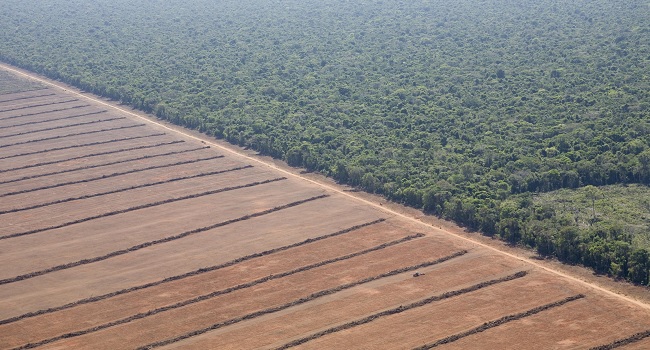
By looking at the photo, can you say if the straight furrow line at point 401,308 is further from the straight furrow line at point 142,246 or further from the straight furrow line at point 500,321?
the straight furrow line at point 142,246

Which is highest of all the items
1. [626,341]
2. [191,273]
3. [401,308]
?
[626,341]

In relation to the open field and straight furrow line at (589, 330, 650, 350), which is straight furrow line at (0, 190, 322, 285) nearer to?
the open field

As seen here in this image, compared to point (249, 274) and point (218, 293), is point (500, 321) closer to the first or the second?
point (249, 274)

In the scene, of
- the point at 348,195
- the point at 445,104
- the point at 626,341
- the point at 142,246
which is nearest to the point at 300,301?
the point at 142,246

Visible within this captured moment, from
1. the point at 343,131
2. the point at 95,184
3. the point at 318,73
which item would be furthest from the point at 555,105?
the point at 95,184

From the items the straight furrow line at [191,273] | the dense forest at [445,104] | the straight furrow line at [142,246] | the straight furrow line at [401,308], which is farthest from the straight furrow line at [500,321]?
the straight furrow line at [142,246]

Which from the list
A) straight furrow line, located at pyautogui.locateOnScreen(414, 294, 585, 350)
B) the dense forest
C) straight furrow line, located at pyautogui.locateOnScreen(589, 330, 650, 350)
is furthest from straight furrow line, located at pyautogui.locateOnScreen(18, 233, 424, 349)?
straight furrow line, located at pyautogui.locateOnScreen(589, 330, 650, 350)

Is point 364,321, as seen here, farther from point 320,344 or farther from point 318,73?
point 318,73
